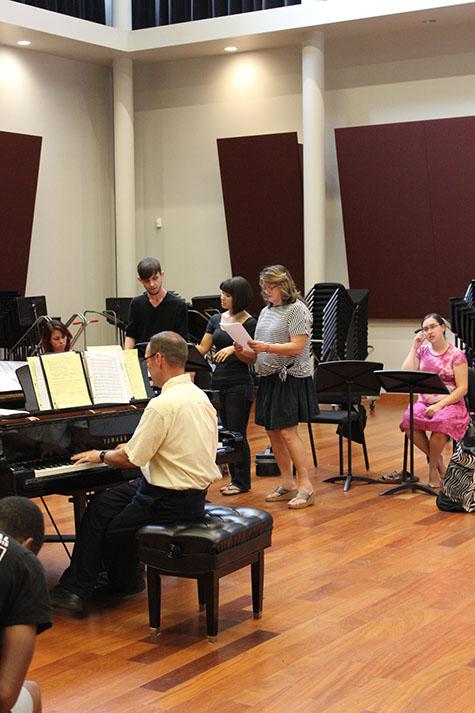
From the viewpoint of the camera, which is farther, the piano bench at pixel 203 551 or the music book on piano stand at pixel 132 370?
the music book on piano stand at pixel 132 370

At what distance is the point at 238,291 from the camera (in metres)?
6.88

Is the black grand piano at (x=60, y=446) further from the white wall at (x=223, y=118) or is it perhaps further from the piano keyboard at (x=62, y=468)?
the white wall at (x=223, y=118)

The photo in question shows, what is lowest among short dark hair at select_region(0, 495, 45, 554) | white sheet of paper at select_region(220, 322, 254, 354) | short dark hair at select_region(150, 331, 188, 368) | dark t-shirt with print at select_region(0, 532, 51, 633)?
dark t-shirt with print at select_region(0, 532, 51, 633)

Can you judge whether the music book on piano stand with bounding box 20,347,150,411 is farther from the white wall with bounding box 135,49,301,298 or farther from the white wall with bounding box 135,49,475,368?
the white wall with bounding box 135,49,301,298

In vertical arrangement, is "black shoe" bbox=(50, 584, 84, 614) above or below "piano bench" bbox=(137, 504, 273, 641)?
below

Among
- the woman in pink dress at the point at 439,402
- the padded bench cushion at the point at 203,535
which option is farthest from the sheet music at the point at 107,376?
the woman in pink dress at the point at 439,402

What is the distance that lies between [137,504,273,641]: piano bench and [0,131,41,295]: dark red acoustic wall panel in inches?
349

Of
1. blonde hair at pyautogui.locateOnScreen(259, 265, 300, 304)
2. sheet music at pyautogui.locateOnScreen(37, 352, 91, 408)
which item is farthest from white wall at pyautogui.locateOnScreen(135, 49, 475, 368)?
sheet music at pyautogui.locateOnScreen(37, 352, 91, 408)

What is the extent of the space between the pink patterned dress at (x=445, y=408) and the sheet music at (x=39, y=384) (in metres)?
3.23

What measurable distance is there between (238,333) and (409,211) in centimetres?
653

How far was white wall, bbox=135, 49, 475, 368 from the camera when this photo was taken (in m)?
12.6

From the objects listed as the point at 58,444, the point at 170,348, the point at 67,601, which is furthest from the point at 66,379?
the point at 67,601

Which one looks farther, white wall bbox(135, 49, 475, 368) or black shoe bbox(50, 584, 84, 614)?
white wall bbox(135, 49, 475, 368)

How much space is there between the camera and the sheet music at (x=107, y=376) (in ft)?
16.4
